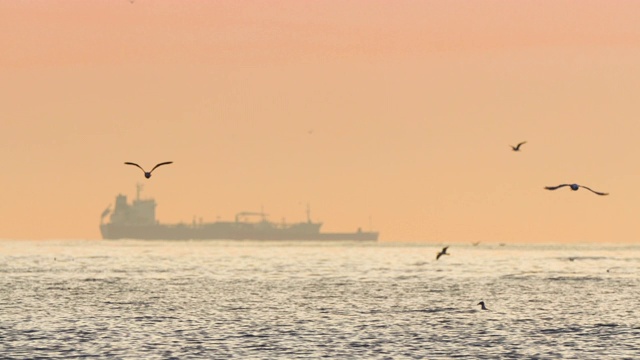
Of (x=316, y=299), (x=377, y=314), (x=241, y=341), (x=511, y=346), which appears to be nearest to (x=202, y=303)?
(x=316, y=299)

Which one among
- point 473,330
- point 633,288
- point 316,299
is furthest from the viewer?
point 633,288

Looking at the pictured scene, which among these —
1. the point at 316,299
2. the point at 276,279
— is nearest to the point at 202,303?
the point at 316,299

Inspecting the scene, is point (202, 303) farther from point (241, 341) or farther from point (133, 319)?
point (241, 341)

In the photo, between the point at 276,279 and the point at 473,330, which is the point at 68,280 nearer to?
the point at 276,279

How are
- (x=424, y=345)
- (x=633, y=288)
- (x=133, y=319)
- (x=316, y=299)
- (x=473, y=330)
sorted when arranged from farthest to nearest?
(x=633, y=288) < (x=316, y=299) < (x=133, y=319) < (x=473, y=330) < (x=424, y=345)

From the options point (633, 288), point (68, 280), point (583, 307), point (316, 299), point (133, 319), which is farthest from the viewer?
point (68, 280)

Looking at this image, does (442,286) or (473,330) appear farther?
(442,286)

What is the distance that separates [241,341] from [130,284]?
56181 millimetres

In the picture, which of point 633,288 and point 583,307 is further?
point 633,288

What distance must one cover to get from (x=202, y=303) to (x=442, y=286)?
109 ft

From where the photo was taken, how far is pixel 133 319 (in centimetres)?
7081

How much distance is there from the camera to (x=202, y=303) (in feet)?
276

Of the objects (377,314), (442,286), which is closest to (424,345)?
(377,314)

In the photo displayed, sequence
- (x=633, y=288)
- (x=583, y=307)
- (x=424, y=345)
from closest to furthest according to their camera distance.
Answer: (x=424, y=345) < (x=583, y=307) < (x=633, y=288)
